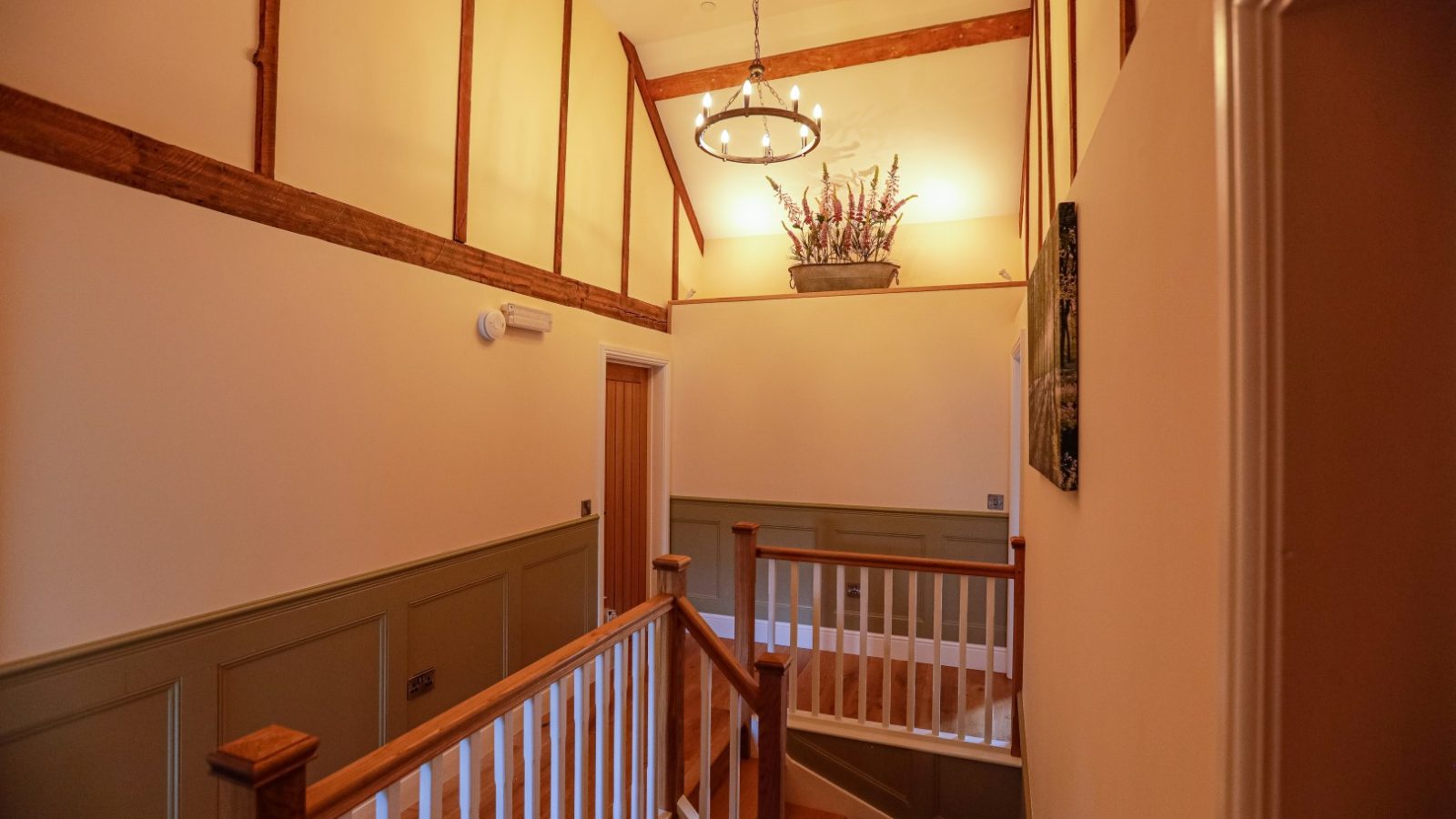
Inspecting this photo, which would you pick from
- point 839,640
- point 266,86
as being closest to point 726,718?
point 839,640

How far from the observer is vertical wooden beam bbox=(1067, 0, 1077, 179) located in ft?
5.78

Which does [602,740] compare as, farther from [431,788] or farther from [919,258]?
[919,258]

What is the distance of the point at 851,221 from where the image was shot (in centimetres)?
487

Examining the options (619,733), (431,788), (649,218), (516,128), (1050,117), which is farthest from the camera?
(649,218)

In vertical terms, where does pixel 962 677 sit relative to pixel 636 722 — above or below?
below

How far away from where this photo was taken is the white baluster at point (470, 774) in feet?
4.51

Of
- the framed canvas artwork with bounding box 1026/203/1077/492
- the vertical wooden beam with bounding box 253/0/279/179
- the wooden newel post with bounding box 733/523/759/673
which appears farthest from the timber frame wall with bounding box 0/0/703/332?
the framed canvas artwork with bounding box 1026/203/1077/492

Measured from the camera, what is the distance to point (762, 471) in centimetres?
475

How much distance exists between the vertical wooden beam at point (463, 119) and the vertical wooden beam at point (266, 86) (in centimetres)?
86

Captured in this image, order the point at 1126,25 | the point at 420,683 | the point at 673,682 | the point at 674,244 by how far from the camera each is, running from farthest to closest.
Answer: the point at 674,244 < the point at 420,683 < the point at 673,682 < the point at 1126,25

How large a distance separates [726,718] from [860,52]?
4084 mm

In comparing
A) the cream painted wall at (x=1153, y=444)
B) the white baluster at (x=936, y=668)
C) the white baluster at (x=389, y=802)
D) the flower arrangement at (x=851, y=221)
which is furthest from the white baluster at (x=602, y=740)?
the flower arrangement at (x=851, y=221)

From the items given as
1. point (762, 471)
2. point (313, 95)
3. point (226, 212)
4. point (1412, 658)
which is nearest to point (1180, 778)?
point (1412, 658)

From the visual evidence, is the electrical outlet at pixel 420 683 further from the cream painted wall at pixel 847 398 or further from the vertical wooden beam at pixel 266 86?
the cream painted wall at pixel 847 398
